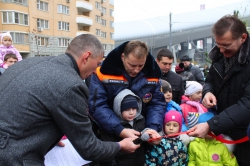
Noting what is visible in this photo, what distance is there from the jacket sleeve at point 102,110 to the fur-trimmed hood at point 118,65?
0.53 ft

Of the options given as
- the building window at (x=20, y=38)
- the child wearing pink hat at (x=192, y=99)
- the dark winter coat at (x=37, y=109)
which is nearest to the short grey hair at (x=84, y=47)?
the dark winter coat at (x=37, y=109)

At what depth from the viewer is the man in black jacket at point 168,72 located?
13.9 feet

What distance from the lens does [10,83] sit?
1581 millimetres

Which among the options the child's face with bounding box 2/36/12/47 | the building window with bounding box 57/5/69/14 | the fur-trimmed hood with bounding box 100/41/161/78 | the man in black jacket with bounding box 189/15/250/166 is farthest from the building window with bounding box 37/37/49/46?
the man in black jacket with bounding box 189/15/250/166

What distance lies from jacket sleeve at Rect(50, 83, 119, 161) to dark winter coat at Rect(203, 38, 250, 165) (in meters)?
1.08

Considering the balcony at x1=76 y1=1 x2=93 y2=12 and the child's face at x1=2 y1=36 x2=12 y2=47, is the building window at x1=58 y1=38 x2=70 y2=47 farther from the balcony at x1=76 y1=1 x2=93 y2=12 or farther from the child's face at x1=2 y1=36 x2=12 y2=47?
the child's face at x1=2 y1=36 x2=12 y2=47

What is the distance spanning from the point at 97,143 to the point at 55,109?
1.57 feet

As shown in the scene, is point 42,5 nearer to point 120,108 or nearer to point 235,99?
point 120,108

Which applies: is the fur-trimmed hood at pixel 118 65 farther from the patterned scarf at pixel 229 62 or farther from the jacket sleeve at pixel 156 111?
the patterned scarf at pixel 229 62

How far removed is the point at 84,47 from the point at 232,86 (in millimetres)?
1367

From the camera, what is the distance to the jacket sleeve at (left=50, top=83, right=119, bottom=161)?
5.19 feet

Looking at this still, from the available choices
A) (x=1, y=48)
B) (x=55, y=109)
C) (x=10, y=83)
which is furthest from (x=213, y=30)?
(x=1, y=48)

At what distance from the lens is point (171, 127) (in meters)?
2.65

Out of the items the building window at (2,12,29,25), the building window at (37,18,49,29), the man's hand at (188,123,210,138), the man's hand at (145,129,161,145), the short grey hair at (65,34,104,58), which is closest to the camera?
the short grey hair at (65,34,104,58)
